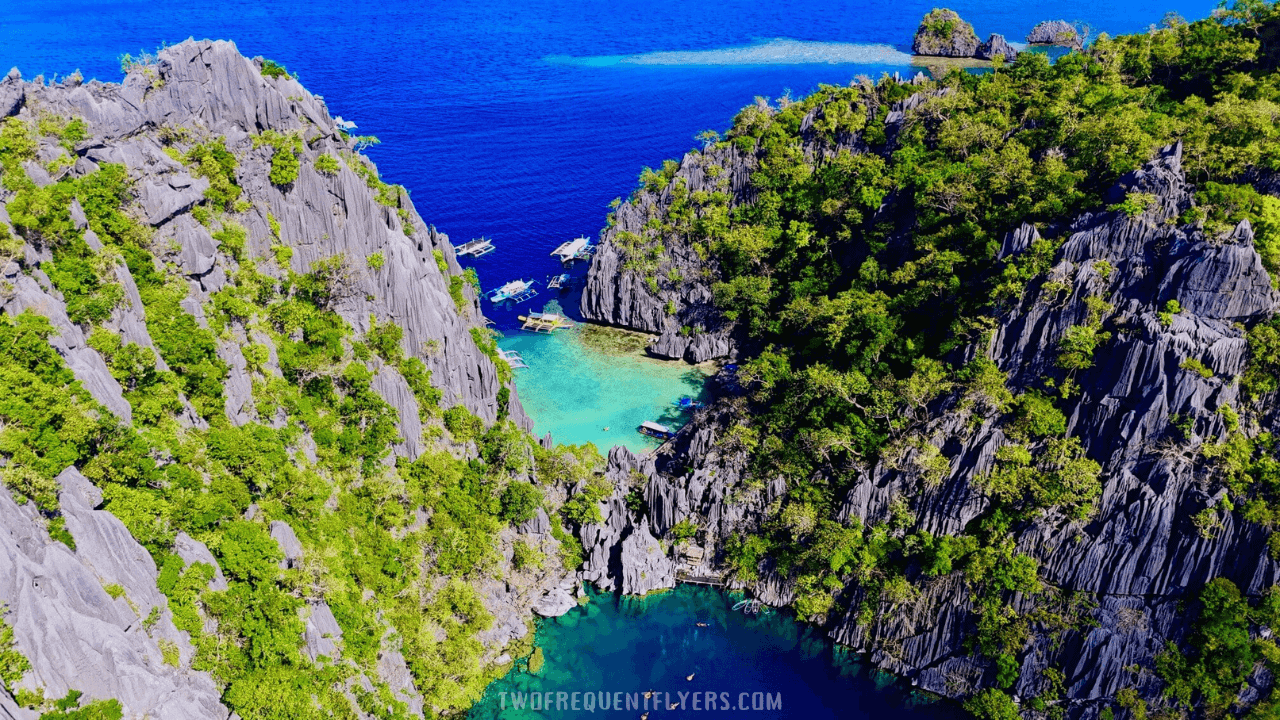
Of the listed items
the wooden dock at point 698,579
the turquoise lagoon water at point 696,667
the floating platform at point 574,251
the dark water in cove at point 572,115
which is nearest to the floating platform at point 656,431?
the dark water in cove at point 572,115

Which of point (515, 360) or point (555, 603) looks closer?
point (555, 603)

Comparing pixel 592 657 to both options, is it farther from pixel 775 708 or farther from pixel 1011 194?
pixel 1011 194

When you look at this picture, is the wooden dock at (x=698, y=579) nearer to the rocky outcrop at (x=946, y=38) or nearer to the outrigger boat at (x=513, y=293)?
the outrigger boat at (x=513, y=293)

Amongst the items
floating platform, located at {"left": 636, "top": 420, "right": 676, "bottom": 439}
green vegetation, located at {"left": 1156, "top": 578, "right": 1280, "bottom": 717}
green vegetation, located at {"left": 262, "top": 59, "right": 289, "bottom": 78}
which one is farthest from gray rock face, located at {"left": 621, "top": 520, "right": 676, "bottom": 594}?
green vegetation, located at {"left": 262, "top": 59, "right": 289, "bottom": 78}

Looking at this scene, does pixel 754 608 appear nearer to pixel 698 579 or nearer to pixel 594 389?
pixel 698 579

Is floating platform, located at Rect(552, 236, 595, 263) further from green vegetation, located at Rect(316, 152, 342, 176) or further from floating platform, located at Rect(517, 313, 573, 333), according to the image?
green vegetation, located at Rect(316, 152, 342, 176)

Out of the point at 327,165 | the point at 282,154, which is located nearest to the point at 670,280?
the point at 327,165

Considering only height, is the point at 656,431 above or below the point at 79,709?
below
